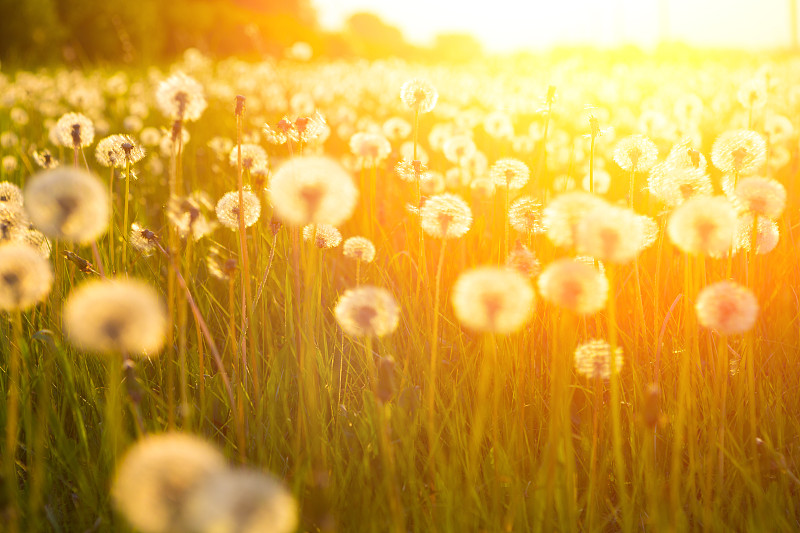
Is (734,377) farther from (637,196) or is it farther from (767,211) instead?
(637,196)

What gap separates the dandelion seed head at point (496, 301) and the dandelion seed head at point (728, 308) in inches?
14.3

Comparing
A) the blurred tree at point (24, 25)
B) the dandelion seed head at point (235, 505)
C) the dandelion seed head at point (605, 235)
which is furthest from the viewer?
the blurred tree at point (24, 25)

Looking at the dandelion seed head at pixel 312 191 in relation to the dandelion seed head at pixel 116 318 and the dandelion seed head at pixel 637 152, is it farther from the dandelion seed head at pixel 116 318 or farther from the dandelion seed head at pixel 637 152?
the dandelion seed head at pixel 637 152

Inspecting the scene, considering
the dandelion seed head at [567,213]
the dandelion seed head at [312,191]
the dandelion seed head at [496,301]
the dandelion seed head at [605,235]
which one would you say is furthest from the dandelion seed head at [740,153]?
the dandelion seed head at [312,191]

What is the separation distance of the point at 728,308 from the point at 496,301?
0.45 m

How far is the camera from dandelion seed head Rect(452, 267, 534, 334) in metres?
1.03

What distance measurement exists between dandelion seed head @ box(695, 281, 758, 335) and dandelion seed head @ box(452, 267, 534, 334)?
36 centimetres

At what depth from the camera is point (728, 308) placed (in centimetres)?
117

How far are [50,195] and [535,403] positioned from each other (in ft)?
3.99

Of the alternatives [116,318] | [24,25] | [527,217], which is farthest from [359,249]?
[24,25]

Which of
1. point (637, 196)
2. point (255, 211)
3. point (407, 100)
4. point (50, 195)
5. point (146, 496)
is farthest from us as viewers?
point (637, 196)

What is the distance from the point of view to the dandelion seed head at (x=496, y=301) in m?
1.03

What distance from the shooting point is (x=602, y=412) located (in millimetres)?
1720

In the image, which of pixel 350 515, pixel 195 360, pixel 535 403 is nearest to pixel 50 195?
pixel 350 515
